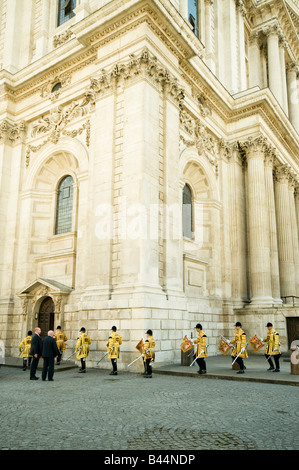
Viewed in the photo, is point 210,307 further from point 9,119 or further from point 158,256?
point 9,119

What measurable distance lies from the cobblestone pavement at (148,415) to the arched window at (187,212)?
11.9 meters

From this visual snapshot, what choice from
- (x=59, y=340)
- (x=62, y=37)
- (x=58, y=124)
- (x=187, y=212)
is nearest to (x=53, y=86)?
(x=58, y=124)

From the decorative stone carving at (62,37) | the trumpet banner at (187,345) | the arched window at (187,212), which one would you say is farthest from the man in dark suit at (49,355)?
the decorative stone carving at (62,37)

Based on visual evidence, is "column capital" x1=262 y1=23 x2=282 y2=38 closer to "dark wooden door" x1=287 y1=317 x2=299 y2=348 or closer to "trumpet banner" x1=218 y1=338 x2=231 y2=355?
"dark wooden door" x1=287 y1=317 x2=299 y2=348

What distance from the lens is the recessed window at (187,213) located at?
23.6 metres

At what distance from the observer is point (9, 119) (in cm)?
2570

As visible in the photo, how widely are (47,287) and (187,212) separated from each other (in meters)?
9.25

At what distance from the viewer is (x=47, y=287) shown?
67.2 feet

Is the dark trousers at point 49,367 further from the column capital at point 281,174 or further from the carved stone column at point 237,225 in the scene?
the column capital at point 281,174

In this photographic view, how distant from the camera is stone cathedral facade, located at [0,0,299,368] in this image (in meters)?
17.8

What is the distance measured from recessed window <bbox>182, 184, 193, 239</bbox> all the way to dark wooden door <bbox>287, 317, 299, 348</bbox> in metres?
7.51

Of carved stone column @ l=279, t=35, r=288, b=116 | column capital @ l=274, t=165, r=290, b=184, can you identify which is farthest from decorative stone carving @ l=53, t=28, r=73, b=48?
carved stone column @ l=279, t=35, r=288, b=116

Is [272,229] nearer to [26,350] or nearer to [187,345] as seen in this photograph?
[187,345]

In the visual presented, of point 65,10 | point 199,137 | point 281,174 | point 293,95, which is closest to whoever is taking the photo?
point 199,137
